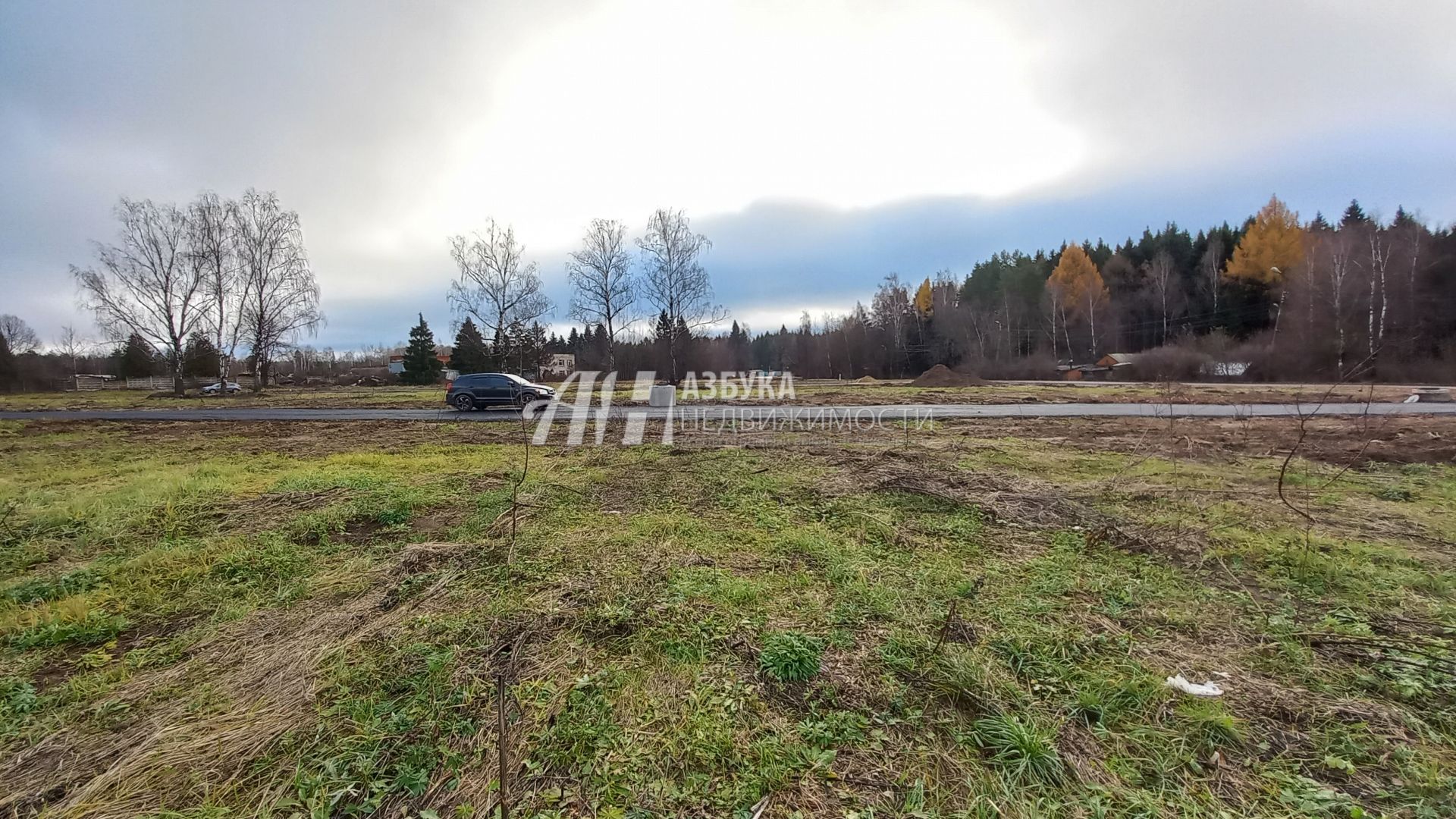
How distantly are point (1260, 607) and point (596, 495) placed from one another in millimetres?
5808

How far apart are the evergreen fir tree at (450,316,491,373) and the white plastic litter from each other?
44.6 meters

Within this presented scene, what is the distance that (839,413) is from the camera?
593 inches

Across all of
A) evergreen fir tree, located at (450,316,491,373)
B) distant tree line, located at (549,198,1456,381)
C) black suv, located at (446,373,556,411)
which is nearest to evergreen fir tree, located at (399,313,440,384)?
evergreen fir tree, located at (450,316,491,373)

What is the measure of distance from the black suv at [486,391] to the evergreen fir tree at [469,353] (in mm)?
24855

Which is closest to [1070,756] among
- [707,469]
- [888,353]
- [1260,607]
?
[1260,607]

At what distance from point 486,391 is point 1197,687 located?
1936 cm

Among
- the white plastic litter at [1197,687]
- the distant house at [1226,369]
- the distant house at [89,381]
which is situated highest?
the distant house at [89,381]

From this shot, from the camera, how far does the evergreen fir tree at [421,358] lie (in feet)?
153

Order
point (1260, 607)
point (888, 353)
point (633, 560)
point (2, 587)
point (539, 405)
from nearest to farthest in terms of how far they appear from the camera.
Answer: point (1260, 607) < point (2, 587) < point (633, 560) < point (539, 405) < point (888, 353)

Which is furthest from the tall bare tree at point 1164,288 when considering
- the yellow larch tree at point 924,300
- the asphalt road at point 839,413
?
the asphalt road at point 839,413

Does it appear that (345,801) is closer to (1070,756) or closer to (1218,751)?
(1070,756)

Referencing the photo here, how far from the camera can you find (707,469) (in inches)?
→ 284

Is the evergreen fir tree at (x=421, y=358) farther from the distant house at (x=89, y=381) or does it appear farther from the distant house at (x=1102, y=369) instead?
the distant house at (x=1102, y=369)

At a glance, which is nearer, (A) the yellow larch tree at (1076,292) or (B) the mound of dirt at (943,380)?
(B) the mound of dirt at (943,380)
